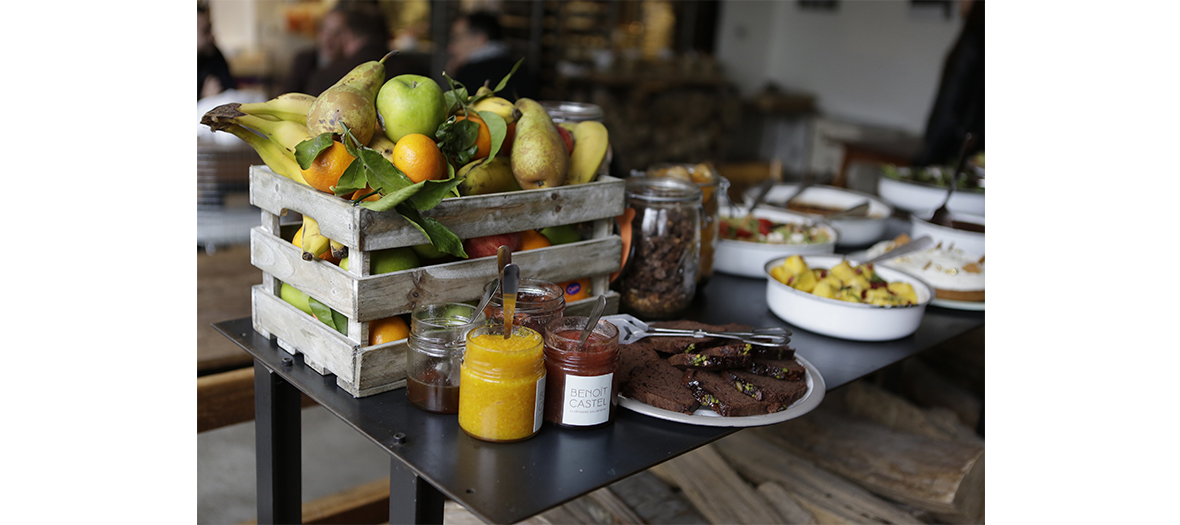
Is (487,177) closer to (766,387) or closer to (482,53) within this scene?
(766,387)

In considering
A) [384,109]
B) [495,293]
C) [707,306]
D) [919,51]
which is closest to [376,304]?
[495,293]

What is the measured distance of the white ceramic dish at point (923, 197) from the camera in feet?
9.20

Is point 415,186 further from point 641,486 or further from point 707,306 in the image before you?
point 641,486

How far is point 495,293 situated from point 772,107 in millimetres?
7315

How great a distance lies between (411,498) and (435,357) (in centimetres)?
20

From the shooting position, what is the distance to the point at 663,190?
1.62 m

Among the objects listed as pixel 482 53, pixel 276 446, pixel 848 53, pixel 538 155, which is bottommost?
pixel 276 446

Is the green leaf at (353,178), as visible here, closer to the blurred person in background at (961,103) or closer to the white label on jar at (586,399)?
the white label on jar at (586,399)

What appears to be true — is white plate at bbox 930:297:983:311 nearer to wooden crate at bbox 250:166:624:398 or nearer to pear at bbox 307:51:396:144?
wooden crate at bbox 250:166:624:398

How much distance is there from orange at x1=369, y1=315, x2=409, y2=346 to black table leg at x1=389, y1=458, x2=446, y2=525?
0.66ft

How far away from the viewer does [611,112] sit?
698 cm

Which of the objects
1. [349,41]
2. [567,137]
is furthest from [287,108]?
[349,41]

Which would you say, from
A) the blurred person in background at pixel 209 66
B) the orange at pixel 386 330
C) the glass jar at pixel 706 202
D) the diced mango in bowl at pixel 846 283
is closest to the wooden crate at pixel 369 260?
the orange at pixel 386 330

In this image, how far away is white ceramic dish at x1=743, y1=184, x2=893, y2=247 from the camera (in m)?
2.44
